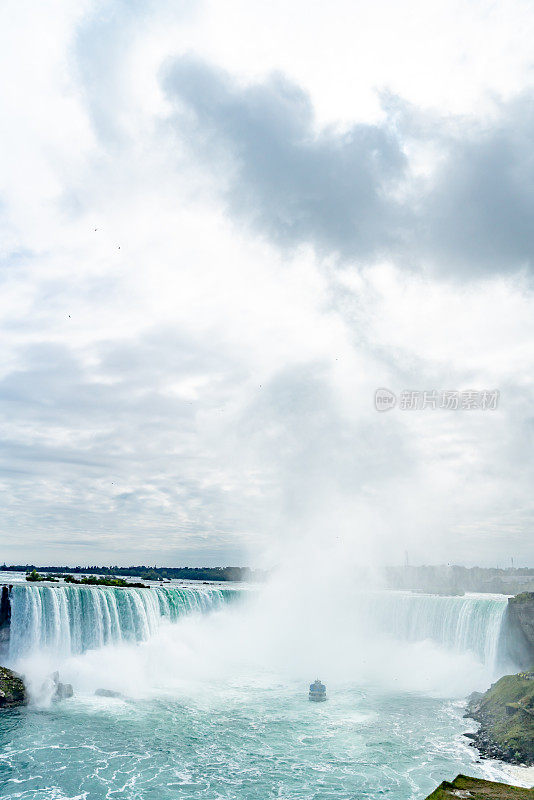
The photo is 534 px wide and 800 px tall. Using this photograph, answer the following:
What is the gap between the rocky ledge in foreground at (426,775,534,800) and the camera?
13695 mm

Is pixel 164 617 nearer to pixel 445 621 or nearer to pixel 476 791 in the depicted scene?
pixel 445 621

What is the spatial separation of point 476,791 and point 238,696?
25299mm

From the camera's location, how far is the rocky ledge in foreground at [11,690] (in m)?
31.6

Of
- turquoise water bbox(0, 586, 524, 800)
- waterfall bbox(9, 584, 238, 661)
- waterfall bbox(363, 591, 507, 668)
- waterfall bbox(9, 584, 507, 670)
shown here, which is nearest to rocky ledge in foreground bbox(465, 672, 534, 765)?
turquoise water bbox(0, 586, 524, 800)

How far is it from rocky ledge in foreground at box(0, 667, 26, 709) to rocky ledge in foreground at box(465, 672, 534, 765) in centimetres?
2428

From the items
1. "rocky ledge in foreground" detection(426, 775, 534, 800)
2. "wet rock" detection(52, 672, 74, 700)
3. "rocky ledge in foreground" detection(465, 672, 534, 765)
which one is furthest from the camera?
"wet rock" detection(52, 672, 74, 700)

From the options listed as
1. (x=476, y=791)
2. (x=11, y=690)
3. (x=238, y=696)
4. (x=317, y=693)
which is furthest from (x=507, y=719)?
(x=11, y=690)

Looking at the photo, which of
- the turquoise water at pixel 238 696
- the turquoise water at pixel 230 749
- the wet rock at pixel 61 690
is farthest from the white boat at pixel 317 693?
the wet rock at pixel 61 690

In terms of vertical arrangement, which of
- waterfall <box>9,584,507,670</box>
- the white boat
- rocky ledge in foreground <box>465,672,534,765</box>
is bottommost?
the white boat

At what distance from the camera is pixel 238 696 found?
36625 millimetres

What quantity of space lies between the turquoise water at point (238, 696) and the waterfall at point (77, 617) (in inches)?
3.4

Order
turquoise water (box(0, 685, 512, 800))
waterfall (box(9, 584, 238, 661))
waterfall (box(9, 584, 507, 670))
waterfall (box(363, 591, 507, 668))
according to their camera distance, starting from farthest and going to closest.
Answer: waterfall (box(363, 591, 507, 668)) → waterfall (box(9, 584, 507, 670)) → waterfall (box(9, 584, 238, 661)) → turquoise water (box(0, 685, 512, 800))

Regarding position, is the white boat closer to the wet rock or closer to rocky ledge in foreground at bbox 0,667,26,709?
the wet rock

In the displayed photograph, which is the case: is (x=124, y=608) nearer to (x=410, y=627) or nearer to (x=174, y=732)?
(x=174, y=732)
